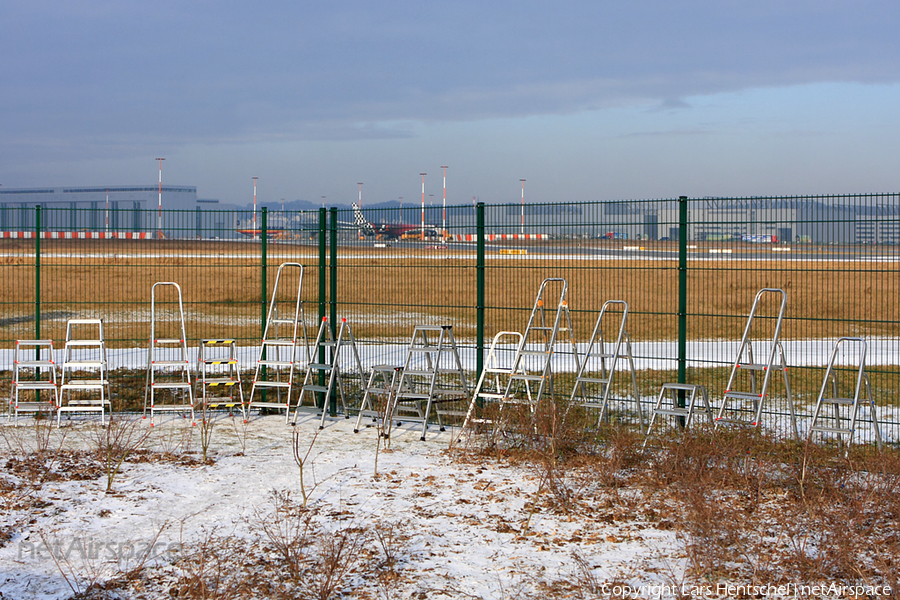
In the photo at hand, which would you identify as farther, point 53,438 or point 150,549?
point 53,438

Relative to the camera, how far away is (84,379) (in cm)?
1233

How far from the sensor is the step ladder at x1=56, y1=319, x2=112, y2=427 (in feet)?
31.6

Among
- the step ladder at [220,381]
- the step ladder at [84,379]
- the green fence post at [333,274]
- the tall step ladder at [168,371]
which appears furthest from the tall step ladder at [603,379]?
the step ladder at [84,379]

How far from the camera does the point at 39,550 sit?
561 cm

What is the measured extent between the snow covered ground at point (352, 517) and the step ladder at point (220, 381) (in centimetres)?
107

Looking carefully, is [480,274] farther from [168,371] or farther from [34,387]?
[168,371]

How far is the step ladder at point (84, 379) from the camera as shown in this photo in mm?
9633

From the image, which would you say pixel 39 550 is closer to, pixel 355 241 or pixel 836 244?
pixel 355 241

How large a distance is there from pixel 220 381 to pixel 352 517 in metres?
4.13

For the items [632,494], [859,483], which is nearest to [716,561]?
[632,494]

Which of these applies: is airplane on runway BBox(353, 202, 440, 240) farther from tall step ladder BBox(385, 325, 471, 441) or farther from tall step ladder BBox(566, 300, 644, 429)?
tall step ladder BBox(566, 300, 644, 429)

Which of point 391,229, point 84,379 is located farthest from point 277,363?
point 84,379

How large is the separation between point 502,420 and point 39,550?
14.5ft

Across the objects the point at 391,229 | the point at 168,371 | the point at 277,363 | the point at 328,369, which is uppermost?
the point at 391,229
